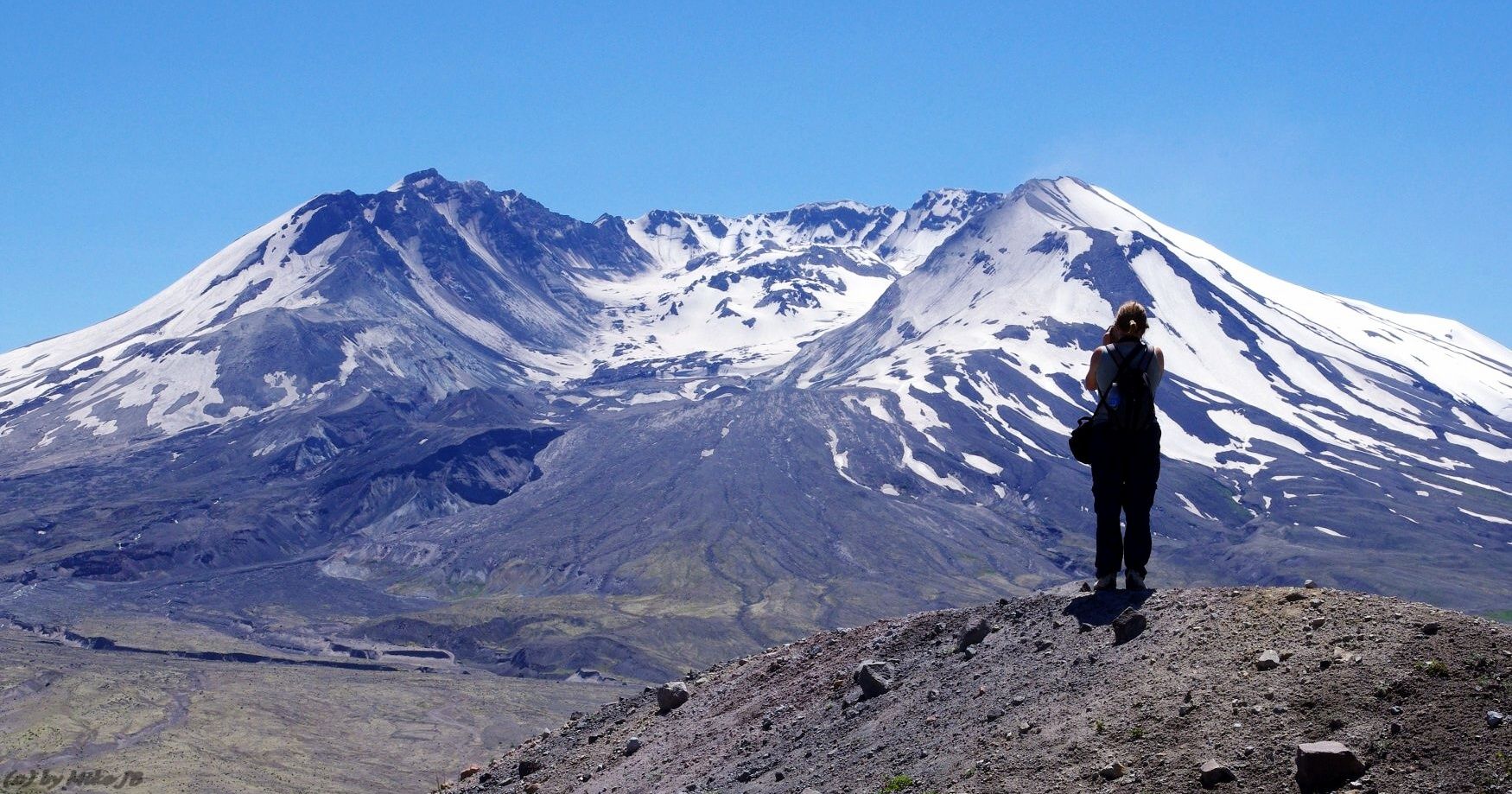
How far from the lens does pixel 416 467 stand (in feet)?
630

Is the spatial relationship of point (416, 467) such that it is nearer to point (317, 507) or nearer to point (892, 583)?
point (317, 507)

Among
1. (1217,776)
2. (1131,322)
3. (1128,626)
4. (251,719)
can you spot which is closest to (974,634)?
(1128,626)

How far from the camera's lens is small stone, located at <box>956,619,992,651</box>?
45.1 feet

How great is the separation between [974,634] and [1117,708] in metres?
3.33

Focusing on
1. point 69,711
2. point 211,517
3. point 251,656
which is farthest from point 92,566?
point 69,711

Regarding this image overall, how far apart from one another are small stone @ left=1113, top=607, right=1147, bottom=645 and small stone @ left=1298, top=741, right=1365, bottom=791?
2914mm

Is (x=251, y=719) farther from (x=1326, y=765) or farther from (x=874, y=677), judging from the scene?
(x=1326, y=765)

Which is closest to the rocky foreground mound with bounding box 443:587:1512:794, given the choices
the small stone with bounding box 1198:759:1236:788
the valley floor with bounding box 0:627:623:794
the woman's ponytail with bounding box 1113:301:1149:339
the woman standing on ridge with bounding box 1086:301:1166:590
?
the small stone with bounding box 1198:759:1236:788

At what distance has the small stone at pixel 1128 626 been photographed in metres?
11.7

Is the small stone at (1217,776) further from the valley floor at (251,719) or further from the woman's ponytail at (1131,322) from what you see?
the valley floor at (251,719)

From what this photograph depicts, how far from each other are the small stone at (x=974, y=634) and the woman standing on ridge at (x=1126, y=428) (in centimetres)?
181

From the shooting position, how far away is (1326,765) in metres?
8.60

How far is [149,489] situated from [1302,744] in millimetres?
193431

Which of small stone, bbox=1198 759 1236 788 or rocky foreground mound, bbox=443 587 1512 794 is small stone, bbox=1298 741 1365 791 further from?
small stone, bbox=1198 759 1236 788
